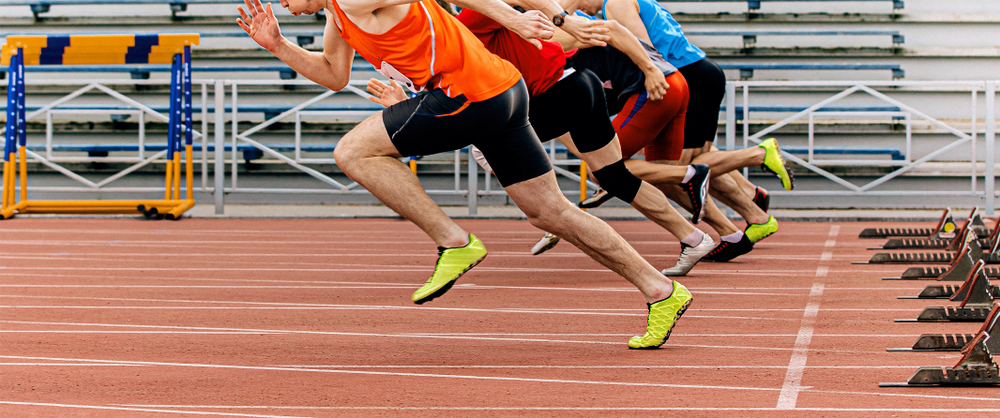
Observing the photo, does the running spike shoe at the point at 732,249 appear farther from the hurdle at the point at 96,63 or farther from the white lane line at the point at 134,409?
the hurdle at the point at 96,63

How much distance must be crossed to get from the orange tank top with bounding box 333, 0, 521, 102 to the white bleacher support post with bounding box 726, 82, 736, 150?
6.91 meters

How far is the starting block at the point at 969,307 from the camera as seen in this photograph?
13.0ft

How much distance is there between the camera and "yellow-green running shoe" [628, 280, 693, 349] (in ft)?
11.3

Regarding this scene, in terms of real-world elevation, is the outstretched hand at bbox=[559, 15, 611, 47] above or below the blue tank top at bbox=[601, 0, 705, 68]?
below

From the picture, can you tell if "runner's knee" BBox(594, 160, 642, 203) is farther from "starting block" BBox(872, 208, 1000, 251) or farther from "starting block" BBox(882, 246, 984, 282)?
"starting block" BBox(872, 208, 1000, 251)

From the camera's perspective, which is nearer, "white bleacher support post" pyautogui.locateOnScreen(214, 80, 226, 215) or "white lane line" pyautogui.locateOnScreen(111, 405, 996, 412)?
"white lane line" pyautogui.locateOnScreen(111, 405, 996, 412)

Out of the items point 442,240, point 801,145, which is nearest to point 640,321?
point 442,240

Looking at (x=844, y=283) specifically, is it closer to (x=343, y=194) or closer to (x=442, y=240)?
(x=442, y=240)

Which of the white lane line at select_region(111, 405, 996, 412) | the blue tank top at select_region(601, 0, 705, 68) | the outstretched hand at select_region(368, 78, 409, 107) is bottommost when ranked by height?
the white lane line at select_region(111, 405, 996, 412)

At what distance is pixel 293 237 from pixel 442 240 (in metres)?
5.10

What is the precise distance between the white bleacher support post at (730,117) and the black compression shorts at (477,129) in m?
6.79

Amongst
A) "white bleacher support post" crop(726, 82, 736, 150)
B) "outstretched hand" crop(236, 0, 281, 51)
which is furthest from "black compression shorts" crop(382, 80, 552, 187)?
"white bleacher support post" crop(726, 82, 736, 150)

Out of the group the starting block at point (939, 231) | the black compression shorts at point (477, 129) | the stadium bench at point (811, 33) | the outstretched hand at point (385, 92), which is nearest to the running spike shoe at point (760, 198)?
the starting block at point (939, 231)

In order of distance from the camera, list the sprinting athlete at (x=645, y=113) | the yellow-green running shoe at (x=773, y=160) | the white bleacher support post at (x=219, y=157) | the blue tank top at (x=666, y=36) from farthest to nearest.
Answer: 1. the white bleacher support post at (x=219, y=157)
2. the yellow-green running shoe at (x=773, y=160)
3. the blue tank top at (x=666, y=36)
4. the sprinting athlete at (x=645, y=113)
